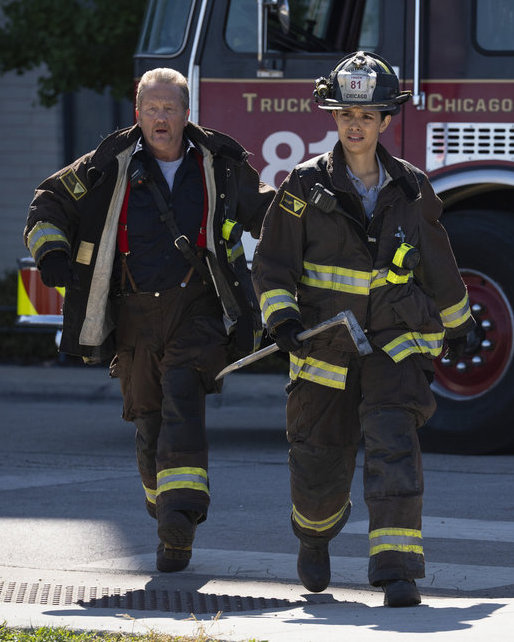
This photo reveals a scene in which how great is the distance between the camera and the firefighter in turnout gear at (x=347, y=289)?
5344mm

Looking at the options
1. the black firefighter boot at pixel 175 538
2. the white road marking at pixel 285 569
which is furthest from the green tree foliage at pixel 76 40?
the black firefighter boot at pixel 175 538

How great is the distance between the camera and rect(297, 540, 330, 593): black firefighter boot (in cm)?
550

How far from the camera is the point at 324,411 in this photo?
540cm

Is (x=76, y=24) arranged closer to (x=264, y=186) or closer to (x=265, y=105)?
(x=265, y=105)

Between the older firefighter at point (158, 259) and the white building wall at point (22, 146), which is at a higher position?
the older firefighter at point (158, 259)

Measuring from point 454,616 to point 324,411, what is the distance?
95 centimetres

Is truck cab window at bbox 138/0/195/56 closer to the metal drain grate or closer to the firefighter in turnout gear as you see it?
the firefighter in turnout gear

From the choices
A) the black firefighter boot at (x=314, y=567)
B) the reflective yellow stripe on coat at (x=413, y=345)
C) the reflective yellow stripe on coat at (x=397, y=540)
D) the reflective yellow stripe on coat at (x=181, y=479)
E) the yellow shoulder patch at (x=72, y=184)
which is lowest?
the black firefighter boot at (x=314, y=567)

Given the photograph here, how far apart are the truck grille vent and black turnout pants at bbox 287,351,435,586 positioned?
3.59m

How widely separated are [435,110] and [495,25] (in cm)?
58

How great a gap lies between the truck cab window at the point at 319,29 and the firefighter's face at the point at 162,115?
3052mm

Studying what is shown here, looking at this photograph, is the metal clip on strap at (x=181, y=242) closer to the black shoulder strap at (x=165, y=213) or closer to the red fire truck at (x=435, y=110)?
the black shoulder strap at (x=165, y=213)

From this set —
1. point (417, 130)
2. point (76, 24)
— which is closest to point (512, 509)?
point (417, 130)

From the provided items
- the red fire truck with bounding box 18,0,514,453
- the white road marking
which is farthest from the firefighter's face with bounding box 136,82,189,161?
the red fire truck with bounding box 18,0,514,453
